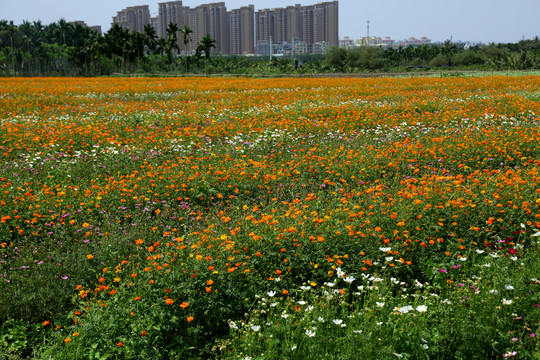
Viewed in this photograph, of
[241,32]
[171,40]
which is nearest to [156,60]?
[171,40]

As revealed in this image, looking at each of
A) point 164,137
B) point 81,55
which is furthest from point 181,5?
point 164,137

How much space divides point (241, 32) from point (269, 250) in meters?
187

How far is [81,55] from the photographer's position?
72.4m

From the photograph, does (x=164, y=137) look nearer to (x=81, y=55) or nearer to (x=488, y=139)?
(x=488, y=139)

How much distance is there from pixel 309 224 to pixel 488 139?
569 cm

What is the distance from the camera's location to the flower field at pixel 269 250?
3242mm

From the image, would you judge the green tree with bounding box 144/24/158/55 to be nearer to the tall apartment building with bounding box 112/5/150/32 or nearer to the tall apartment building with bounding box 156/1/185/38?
the tall apartment building with bounding box 156/1/185/38

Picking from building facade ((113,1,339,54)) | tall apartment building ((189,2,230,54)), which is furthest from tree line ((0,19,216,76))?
tall apartment building ((189,2,230,54))

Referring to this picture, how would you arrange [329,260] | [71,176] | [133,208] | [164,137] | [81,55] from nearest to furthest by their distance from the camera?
[329,260] < [133,208] < [71,176] < [164,137] < [81,55]

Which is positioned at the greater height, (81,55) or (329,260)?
(81,55)

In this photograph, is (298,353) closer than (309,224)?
Yes

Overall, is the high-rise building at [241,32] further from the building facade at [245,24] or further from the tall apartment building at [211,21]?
the tall apartment building at [211,21]

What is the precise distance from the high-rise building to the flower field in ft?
584

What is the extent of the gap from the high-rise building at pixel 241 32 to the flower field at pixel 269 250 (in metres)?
178
